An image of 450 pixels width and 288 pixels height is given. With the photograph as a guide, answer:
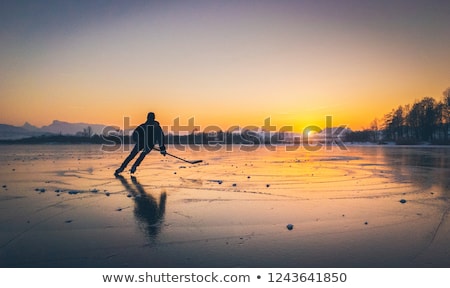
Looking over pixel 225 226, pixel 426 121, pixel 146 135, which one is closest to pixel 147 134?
pixel 146 135

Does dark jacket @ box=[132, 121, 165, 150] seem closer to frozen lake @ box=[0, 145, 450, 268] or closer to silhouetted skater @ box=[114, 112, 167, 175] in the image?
silhouetted skater @ box=[114, 112, 167, 175]

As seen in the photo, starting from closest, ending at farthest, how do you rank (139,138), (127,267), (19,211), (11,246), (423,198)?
1. (127,267)
2. (11,246)
3. (19,211)
4. (423,198)
5. (139,138)

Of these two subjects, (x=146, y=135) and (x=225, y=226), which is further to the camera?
(x=146, y=135)

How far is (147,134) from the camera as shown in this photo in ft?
37.4

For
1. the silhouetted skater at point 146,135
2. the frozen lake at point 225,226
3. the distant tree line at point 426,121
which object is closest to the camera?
the frozen lake at point 225,226

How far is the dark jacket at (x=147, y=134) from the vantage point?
11312 millimetres

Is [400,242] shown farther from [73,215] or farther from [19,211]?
[19,211]

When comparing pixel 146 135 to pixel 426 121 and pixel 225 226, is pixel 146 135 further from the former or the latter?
pixel 426 121

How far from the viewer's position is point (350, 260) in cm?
321

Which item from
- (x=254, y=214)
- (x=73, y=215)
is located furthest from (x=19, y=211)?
(x=254, y=214)

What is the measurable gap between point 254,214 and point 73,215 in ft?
9.66

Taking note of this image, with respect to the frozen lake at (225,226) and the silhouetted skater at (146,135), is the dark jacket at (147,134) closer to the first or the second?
the silhouetted skater at (146,135)

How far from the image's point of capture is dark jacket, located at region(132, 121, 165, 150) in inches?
445

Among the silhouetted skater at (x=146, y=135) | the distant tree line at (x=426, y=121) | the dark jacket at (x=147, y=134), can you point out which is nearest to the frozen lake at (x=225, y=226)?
the silhouetted skater at (x=146, y=135)
